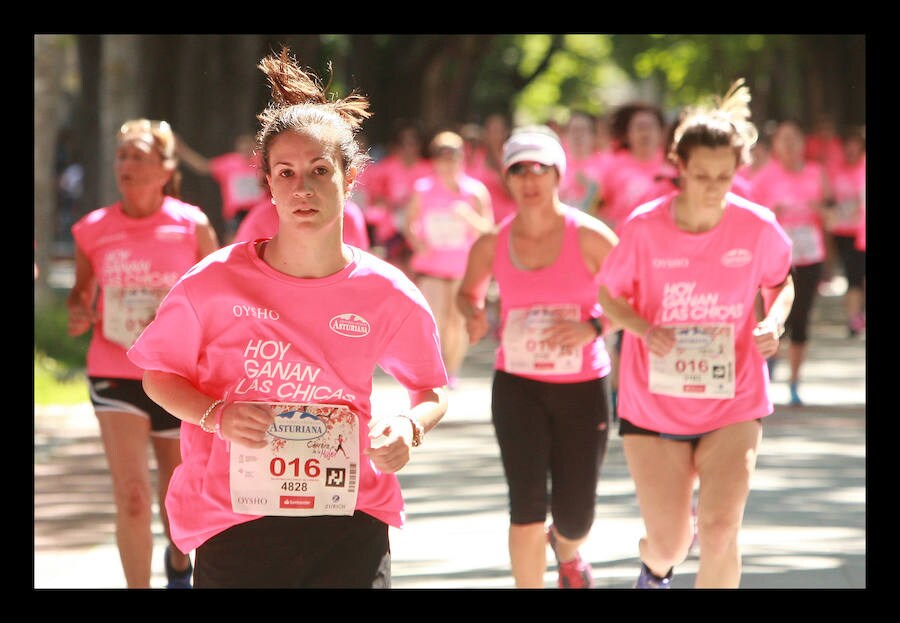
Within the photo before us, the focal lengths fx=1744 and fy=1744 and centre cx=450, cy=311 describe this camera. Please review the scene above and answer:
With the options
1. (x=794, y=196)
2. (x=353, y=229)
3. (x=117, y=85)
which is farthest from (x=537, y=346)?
(x=117, y=85)

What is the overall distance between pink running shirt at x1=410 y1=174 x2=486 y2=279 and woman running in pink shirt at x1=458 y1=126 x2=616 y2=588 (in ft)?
22.1

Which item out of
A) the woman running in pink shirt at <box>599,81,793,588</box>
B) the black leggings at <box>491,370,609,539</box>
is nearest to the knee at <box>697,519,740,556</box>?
the woman running in pink shirt at <box>599,81,793,588</box>

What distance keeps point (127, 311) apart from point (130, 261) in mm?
236

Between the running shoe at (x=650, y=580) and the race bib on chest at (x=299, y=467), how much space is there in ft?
7.84

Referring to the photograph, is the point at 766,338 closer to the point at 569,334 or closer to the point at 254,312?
the point at 569,334

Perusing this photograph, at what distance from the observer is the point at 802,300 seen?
1303 cm

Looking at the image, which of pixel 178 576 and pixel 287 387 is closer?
pixel 287 387

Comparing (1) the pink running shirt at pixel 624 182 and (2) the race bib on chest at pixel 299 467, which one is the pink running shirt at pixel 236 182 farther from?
(2) the race bib on chest at pixel 299 467

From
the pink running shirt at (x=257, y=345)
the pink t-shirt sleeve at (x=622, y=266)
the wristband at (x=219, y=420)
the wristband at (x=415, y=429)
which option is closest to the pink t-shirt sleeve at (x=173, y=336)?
the pink running shirt at (x=257, y=345)

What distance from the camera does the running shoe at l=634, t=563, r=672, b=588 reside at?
6547mm

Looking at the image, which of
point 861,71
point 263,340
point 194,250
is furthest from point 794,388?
point 861,71

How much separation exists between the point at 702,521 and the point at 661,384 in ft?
1.86

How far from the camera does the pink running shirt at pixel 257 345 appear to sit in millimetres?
4426

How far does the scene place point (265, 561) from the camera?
4402mm
